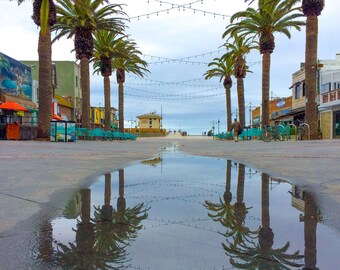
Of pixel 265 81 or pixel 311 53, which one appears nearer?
pixel 311 53

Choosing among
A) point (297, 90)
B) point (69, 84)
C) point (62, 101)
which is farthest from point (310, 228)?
point (69, 84)

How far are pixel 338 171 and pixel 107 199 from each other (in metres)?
4.28

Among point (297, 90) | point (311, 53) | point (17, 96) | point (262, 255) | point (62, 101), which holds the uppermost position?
point (297, 90)

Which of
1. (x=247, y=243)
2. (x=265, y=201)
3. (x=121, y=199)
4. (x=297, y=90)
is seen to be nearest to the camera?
(x=247, y=243)

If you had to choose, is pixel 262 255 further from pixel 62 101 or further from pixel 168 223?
pixel 62 101

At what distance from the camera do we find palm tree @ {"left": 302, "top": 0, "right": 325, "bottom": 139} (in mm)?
22234

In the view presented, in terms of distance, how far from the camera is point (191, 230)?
296 cm

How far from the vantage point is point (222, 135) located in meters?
42.6

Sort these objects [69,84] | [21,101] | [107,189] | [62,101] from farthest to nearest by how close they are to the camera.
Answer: [69,84] < [62,101] < [21,101] < [107,189]

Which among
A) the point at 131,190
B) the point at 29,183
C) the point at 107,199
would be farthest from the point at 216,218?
the point at 29,183

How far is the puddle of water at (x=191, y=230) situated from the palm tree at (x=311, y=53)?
1966 cm

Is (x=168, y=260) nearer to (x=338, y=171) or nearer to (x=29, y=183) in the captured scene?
(x=29, y=183)

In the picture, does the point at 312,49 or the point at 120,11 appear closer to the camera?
the point at 312,49

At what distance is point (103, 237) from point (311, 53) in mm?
23012
